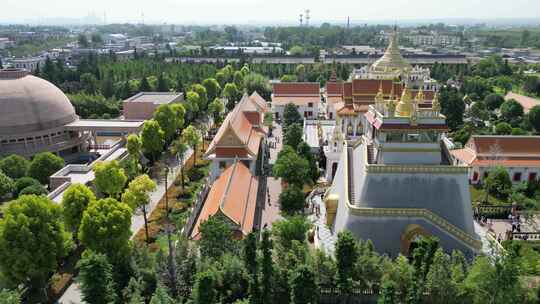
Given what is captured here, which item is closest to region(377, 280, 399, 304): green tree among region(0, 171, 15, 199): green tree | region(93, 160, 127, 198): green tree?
region(93, 160, 127, 198): green tree

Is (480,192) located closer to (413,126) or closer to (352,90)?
(413,126)

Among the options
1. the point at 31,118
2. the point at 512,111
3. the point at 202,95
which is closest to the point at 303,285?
the point at 31,118

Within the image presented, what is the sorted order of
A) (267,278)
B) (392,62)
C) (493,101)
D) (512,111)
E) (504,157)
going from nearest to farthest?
(267,278)
(504,157)
(512,111)
(392,62)
(493,101)

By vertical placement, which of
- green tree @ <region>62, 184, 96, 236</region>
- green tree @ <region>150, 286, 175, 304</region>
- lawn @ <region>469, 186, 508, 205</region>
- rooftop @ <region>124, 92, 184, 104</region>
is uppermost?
rooftop @ <region>124, 92, 184, 104</region>

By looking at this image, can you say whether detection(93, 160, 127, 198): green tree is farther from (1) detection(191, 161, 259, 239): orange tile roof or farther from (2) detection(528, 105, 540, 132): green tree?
(2) detection(528, 105, 540, 132): green tree

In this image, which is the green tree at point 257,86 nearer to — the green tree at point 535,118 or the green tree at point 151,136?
the green tree at point 151,136

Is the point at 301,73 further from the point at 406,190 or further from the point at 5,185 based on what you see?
the point at 406,190
